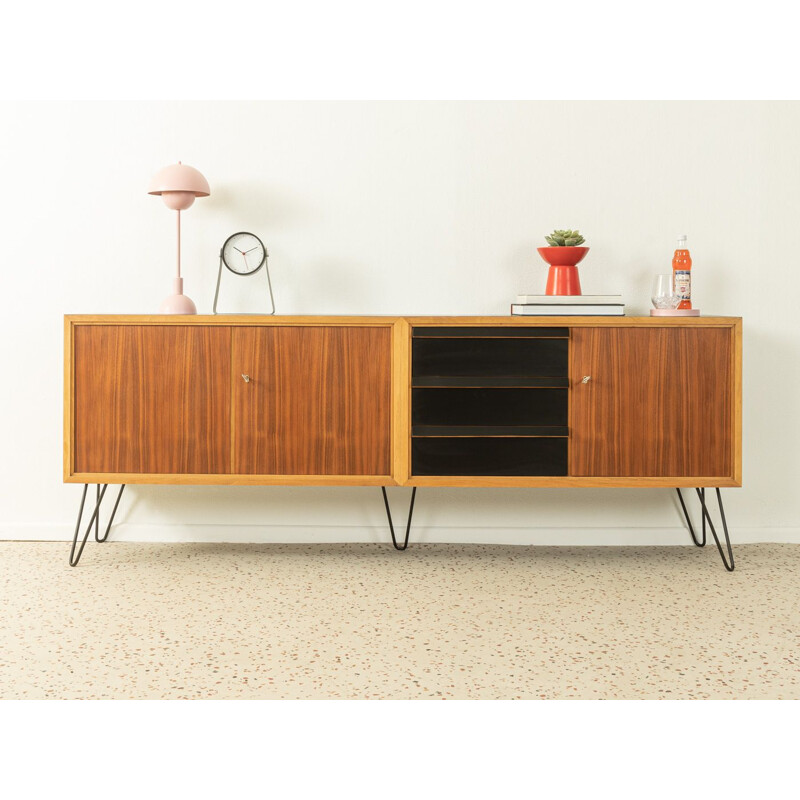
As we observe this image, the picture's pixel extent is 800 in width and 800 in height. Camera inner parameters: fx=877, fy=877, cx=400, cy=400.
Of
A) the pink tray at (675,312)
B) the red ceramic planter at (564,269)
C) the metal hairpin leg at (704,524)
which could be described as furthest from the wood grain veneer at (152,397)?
the metal hairpin leg at (704,524)

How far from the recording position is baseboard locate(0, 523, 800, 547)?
356cm

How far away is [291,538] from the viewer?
3.59 metres

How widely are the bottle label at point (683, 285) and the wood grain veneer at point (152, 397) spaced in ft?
5.51

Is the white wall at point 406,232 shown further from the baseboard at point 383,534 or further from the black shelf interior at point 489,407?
the black shelf interior at point 489,407

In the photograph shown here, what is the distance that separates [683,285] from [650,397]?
499 millimetres

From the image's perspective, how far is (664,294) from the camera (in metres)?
3.30

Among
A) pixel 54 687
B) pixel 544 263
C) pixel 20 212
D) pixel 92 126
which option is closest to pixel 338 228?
pixel 544 263

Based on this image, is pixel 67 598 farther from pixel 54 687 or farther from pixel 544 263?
pixel 544 263

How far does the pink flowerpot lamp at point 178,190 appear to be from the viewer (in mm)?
3289

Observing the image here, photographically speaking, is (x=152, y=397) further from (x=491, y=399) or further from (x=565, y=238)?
(x=565, y=238)

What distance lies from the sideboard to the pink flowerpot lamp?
21 cm

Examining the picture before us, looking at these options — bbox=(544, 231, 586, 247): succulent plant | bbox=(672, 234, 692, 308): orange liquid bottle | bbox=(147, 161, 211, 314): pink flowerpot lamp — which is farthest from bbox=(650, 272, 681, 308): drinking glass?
bbox=(147, 161, 211, 314): pink flowerpot lamp

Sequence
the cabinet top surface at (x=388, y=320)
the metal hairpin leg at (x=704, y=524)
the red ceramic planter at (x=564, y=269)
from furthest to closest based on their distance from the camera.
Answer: the red ceramic planter at (x=564, y=269)
the metal hairpin leg at (x=704, y=524)
the cabinet top surface at (x=388, y=320)

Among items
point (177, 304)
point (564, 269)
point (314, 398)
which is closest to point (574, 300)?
point (564, 269)
